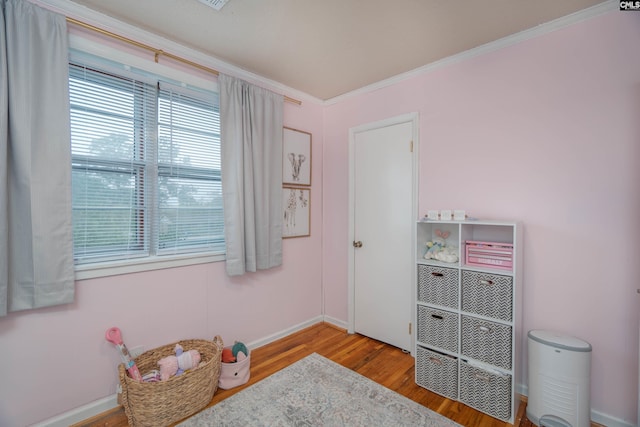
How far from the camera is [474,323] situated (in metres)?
1.94

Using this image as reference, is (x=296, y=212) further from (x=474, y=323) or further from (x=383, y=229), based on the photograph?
(x=474, y=323)

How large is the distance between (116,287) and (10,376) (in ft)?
2.06

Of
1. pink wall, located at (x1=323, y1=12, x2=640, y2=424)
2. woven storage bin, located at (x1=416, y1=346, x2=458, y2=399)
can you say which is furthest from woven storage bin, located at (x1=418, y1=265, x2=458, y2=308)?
pink wall, located at (x1=323, y1=12, x2=640, y2=424)

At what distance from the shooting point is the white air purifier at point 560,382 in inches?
64.2

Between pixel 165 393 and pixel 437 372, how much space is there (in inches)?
71.4

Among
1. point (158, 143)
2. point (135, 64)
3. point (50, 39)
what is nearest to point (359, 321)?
point (158, 143)

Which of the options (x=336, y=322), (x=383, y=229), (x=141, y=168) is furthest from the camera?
(x=336, y=322)

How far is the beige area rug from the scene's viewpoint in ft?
5.84

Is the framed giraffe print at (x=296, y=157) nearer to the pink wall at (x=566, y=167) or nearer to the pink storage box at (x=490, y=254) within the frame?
the pink wall at (x=566, y=167)

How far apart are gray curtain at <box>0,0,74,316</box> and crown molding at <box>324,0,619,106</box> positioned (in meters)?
2.41

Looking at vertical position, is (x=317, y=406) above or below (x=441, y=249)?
A: below

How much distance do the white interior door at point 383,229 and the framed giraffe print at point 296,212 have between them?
0.50 metres

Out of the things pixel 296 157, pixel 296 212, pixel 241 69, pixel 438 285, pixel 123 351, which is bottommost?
pixel 123 351

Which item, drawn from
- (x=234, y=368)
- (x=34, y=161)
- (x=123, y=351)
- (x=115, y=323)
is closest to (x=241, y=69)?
(x=34, y=161)
